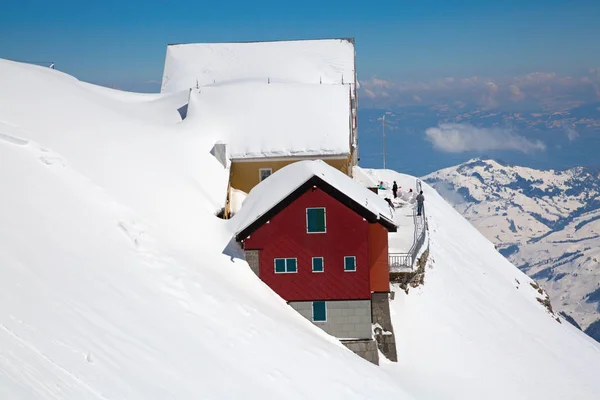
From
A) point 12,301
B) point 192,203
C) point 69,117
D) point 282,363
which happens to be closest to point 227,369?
point 282,363

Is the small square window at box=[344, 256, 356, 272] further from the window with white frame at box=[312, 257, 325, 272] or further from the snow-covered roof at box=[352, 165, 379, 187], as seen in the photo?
the snow-covered roof at box=[352, 165, 379, 187]

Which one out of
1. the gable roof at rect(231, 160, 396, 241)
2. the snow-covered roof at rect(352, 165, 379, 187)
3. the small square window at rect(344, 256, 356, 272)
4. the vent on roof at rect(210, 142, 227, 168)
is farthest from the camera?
the snow-covered roof at rect(352, 165, 379, 187)

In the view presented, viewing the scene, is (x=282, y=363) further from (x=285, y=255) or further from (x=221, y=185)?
(x=221, y=185)

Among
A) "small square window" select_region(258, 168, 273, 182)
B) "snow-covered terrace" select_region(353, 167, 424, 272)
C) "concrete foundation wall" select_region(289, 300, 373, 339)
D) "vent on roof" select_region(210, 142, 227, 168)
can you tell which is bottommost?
"concrete foundation wall" select_region(289, 300, 373, 339)

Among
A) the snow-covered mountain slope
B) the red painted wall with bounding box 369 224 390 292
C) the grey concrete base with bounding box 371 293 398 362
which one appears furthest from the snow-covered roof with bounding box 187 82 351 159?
the grey concrete base with bounding box 371 293 398 362

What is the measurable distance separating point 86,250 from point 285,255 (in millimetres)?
8818

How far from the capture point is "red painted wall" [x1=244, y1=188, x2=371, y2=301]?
1303 inches

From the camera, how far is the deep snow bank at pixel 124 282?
22219mm

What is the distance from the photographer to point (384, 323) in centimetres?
3547

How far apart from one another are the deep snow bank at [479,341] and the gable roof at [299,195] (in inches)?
279

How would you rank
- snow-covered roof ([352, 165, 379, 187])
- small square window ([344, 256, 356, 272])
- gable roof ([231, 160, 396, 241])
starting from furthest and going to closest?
snow-covered roof ([352, 165, 379, 187])
small square window ([344, 256, 356, 272])
gable roof ([231, 160, 396, 241])

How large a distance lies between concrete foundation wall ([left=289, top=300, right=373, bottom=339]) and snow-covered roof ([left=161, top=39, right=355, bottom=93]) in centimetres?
2339

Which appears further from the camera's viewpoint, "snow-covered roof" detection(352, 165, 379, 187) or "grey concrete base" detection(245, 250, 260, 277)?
"snow-covered roof" detection(352, 165, 379, 187)

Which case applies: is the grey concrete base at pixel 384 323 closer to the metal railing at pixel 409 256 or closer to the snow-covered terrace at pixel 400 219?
the snow-covered terrace at pixel 400 219
